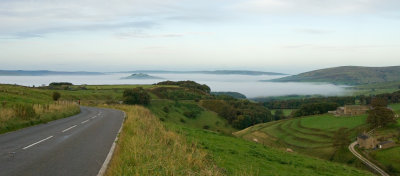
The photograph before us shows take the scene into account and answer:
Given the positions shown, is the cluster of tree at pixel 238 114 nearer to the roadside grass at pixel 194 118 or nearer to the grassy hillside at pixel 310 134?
the roadside grass at pixel 194 118

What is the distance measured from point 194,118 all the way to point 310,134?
35103 millimetres

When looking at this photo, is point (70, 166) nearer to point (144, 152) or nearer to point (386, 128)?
point (144, 152)

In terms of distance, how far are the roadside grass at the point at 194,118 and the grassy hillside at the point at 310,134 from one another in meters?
10.1

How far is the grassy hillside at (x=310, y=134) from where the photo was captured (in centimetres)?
6919

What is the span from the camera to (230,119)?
112 metres

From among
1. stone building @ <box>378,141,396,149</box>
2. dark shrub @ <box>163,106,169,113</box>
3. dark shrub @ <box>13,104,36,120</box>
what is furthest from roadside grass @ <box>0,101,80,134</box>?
dark shrub @ <box>163,106,169,113</box>

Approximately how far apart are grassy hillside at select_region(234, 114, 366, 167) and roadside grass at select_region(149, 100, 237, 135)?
33.1ft

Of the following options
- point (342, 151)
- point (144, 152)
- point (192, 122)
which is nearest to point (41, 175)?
point (144, 152)

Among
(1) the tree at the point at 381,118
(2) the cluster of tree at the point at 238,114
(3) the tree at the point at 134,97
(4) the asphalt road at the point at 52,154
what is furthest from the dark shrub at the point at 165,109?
(4) the asphalt road at the point at 52,154

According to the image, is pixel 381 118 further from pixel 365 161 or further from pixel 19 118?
pixel 19 118

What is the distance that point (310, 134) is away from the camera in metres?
84.4

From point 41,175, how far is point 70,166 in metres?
1.30

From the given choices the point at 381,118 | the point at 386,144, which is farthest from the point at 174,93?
the point at 386,144

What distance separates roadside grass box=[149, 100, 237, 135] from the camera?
9664cm
